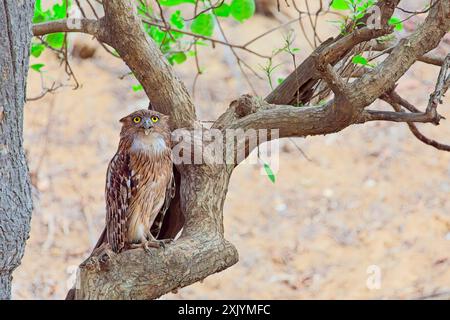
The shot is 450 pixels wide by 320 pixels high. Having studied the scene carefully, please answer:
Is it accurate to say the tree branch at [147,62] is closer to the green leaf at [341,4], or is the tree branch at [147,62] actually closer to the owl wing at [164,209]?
the owl wing at [164,209]

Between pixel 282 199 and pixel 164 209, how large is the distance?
4.52 metres

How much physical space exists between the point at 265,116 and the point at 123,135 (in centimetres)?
67

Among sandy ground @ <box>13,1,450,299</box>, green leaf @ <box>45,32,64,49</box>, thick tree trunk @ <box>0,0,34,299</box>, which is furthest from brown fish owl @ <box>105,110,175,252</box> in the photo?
sandy ground @ <box>13,1,450,299</box>

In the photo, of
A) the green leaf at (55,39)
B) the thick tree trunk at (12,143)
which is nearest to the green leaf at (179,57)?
the green leaf at (55,39)

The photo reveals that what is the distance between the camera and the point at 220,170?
3506mm

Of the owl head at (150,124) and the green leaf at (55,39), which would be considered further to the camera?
the green leaf at (55,39)

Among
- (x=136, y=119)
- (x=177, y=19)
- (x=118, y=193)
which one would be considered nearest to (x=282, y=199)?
(x=177, y=19)

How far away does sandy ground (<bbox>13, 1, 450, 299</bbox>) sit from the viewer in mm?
7445

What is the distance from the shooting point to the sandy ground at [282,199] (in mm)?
Answer: 7445

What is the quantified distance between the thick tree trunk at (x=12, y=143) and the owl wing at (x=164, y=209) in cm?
98

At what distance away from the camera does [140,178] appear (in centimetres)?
365

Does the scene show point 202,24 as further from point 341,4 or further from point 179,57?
point 341,4

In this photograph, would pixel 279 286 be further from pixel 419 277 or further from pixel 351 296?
pixel 419 277

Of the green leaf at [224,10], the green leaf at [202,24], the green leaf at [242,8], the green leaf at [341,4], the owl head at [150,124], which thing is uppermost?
the green leaf at [202,24]
